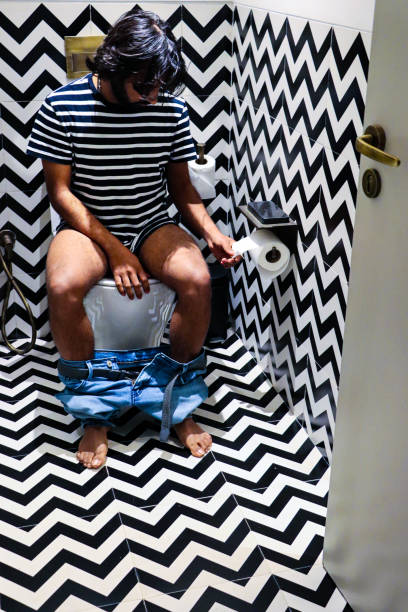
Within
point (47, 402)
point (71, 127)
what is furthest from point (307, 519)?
point (71, 127)

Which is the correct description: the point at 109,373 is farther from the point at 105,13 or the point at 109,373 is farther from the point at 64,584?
the point at 105,13

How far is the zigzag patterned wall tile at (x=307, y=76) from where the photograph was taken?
6.02 feet

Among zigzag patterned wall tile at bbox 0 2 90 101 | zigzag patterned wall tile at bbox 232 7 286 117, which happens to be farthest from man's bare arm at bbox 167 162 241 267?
zigzag patterned wall tile at bbox 0 2 90 101

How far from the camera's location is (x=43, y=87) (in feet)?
7.92

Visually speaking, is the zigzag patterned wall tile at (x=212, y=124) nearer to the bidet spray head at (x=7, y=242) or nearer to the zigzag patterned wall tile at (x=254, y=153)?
the zigzag patterned wall tile at (x=254, y=153)

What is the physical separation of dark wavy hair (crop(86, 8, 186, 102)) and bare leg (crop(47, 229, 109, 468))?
0.45 m

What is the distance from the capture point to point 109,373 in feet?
6.77

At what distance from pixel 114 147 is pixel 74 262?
36 centimetres

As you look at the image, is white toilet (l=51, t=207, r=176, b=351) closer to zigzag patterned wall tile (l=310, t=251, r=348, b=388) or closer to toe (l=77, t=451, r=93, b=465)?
toe (l=77, t=451, r=93, b=465)

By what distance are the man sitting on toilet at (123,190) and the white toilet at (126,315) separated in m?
0.03

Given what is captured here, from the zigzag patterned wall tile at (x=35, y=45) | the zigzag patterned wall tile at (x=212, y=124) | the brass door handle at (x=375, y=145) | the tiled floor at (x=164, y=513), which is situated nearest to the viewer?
the brass door handle at (x=375, y=145)

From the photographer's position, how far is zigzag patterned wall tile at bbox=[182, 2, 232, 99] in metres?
2.47

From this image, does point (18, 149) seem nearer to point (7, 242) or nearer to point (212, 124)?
point (7, 242)

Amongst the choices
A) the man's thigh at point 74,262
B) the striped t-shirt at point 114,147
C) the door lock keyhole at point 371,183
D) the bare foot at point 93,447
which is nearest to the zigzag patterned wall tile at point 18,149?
the striped t-shirt at point 114,147
